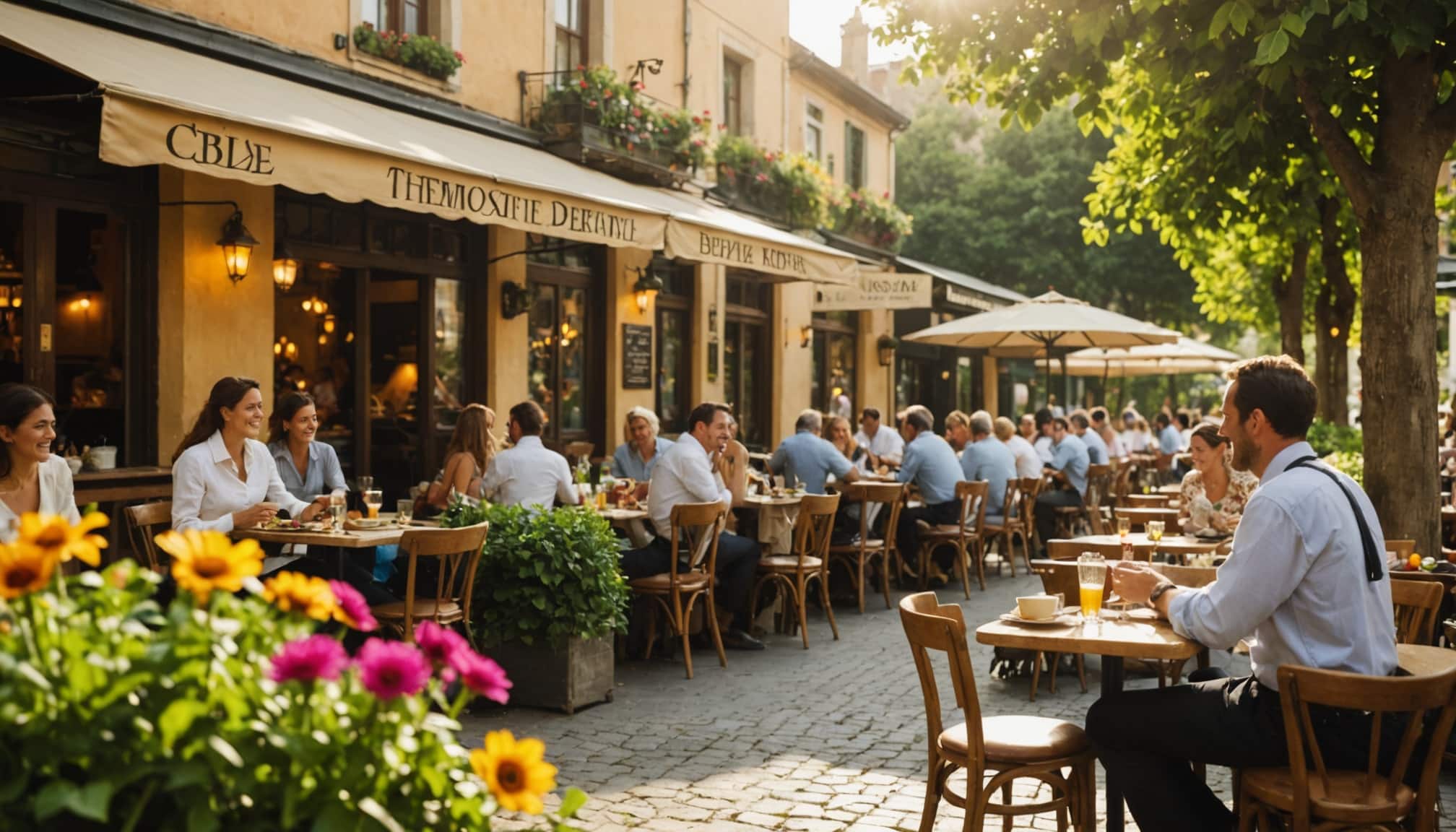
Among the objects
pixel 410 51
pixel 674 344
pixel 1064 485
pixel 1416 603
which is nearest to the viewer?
pixel 1416 603

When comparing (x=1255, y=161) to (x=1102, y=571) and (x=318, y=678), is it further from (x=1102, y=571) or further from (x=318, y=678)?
(x=318, y=678)

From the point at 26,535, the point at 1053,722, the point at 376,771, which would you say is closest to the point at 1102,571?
the point at 1053,722

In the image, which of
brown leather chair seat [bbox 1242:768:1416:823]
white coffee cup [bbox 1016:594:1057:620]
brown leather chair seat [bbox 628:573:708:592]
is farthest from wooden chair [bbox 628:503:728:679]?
brown leather chair seat [bbox 1242:768:1416:823]

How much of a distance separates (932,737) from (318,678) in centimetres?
285

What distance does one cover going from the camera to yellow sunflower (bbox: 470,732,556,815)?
1.95 metres

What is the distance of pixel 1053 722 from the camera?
443cm

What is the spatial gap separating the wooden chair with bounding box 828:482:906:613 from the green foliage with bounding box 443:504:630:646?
3.39m

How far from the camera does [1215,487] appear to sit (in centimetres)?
788

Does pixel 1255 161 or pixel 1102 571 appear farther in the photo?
pixel 1255 161

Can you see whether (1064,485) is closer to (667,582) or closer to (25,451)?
(667,582)

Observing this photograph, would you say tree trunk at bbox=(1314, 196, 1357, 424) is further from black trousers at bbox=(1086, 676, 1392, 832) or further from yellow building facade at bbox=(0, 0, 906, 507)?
black trousers at bbox=(1086, 676, 1392, 832)

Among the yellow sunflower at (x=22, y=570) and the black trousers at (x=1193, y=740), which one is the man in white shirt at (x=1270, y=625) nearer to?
the black trousers at (x=1193, y=740)

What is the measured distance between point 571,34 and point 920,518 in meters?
6.42

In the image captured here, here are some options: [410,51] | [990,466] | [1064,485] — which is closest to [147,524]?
[410,51]
